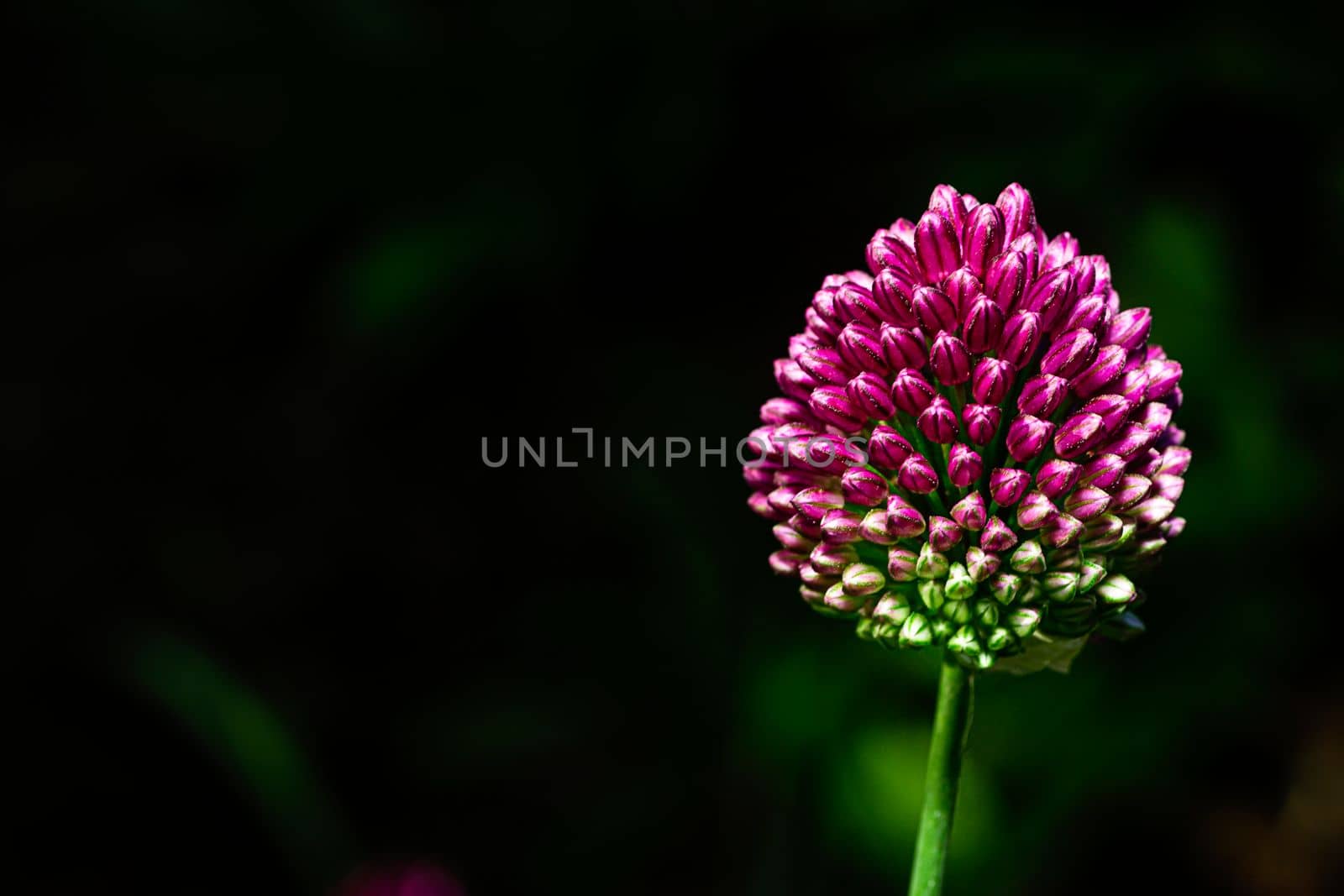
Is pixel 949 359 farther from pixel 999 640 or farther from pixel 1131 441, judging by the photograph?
pixel 999 640

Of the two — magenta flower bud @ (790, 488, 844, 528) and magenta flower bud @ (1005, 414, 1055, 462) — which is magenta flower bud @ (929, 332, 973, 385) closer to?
magenta flower bud @ (1005, 414, 1055, 462)

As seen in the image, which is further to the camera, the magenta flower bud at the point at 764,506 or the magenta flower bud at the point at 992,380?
the magenta flower bud at the point at 764,506

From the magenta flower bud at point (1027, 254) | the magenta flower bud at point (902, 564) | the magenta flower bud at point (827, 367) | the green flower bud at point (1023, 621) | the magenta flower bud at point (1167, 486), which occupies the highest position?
the magenta flower bud at point (1027, 254)

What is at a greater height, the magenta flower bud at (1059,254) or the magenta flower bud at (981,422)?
the magenta flower bud at (1059,254)

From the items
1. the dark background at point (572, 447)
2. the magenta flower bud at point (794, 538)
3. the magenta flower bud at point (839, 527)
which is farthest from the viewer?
the dark background at point (572, 447)

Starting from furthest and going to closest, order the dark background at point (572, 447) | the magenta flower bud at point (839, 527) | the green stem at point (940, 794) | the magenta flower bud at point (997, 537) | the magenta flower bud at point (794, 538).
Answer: the dark background at point (572, 447) < the magenta flower bud at point (794, 538) < the magenta flower bud at point (839, 527) < the magenta flower bud at point (997, 537) < the green stem at point (940, 794)

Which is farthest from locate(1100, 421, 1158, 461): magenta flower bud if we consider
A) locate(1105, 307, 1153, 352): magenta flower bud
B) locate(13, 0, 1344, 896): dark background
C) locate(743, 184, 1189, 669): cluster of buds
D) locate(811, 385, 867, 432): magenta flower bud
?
locate(13, 0, 1344, 896): dark background

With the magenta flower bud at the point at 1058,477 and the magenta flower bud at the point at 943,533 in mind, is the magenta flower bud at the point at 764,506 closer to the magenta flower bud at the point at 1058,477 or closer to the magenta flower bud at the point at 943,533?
the magenta flower bud at the point at 943,533

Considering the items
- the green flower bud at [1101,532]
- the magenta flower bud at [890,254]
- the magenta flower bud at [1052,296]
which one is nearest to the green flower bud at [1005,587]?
the green flower bud at [1101,532]

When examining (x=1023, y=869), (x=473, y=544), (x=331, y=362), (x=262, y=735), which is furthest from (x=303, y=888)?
(x=1023, y=869)
